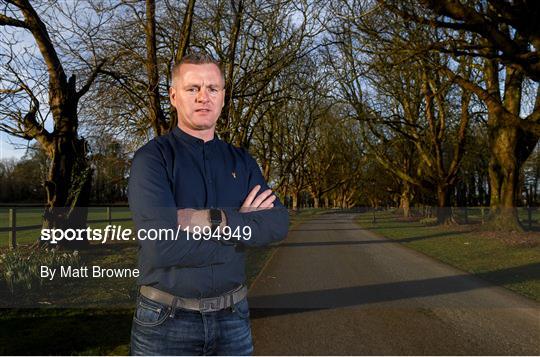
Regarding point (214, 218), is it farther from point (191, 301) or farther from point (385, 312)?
point (385, 312)

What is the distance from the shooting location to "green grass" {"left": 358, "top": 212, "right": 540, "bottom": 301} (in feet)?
37.0

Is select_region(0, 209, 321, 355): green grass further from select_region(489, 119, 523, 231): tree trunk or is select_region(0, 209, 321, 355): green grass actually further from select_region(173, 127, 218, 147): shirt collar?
select_region(489, 119, 523, 231): tree trunk

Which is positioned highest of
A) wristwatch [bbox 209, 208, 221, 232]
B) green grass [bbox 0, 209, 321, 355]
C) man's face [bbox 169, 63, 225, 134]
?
man's face [bbox 169, 63, 225, 134]

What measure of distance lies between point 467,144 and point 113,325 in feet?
95.2

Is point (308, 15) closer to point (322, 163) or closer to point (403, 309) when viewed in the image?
point (403, 309)

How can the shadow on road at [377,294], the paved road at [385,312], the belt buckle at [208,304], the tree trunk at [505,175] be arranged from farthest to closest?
1. the tree trunk at [505,175]
2. the shadow on road at [377,294]
3. the paved road at [385,312]
4. the belt buckle at [208,304]

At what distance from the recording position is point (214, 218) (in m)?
2.10

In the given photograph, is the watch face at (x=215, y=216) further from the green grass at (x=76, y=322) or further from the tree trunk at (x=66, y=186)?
the tree trunk at (x=66, y=186)

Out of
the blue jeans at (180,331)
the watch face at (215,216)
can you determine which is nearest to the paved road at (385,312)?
the blue jeans at (180,331)

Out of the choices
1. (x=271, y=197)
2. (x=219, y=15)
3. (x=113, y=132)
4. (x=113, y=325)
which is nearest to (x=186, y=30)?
→ (x=219, y=15)

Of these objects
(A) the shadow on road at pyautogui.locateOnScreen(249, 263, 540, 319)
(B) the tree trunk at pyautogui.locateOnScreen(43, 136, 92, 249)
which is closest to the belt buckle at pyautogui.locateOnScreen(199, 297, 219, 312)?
(A) the shadow on road at pyautogui.locateOnScreen(249, 263, 540, 319)

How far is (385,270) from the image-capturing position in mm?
12906

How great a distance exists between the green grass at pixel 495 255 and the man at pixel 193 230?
341 inches

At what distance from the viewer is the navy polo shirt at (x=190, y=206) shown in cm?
200
